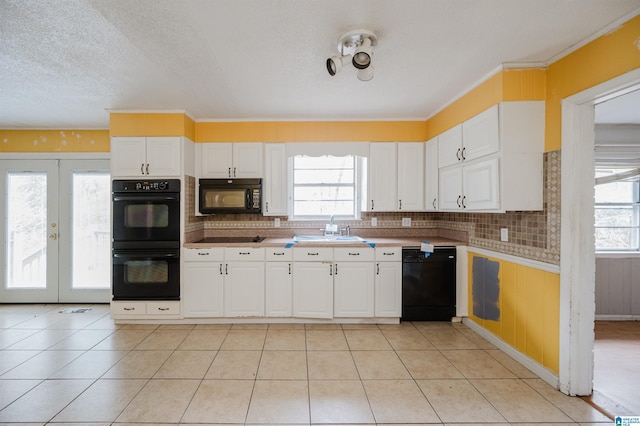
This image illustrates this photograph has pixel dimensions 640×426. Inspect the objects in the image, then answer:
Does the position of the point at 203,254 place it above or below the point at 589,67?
below

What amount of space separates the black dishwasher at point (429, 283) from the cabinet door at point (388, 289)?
6 centimetres

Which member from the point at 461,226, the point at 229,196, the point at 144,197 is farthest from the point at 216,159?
the point at 461,226

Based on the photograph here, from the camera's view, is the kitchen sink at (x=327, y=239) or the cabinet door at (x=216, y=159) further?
the cabinet door at (x=216, y=159)

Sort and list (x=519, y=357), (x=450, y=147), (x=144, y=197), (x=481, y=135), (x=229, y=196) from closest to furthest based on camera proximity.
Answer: (x=519, y=357)
(x=481, y=135)
(x=450, y=147)
(x=144, y=197)
(x=229, y=196)

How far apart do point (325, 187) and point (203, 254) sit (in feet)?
5.75

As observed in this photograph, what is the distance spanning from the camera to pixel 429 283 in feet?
10.9

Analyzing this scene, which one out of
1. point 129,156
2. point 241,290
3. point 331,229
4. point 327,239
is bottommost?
point 241,290

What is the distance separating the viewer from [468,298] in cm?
330

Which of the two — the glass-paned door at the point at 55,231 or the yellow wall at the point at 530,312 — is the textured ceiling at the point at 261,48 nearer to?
the glass-paned door at the point at 55,231

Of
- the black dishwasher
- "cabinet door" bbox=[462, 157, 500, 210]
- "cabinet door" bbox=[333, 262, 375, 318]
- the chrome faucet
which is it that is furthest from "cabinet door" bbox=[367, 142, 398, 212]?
"cabinet door" bbox=[462, 157, 500, 210]

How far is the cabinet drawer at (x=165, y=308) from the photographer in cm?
334

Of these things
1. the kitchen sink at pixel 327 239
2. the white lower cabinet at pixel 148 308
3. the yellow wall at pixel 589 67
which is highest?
the yellow wall at pixel 589 67

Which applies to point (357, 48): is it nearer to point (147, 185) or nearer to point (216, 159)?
point (216, 159)

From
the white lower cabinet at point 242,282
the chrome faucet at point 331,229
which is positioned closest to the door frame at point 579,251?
the chrome faucet at point 331,229
